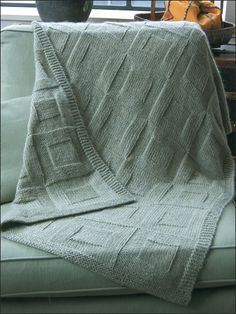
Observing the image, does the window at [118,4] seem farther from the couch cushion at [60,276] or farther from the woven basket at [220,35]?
the couch cushion at [60,276]

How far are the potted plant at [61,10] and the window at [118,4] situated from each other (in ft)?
2.21

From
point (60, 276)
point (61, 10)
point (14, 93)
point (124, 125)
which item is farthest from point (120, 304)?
point (61, 10)

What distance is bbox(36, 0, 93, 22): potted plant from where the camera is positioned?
2.00 m

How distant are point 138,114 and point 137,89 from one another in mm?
84

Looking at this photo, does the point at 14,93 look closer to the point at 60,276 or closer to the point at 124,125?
the point at 124,125

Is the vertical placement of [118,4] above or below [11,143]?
above

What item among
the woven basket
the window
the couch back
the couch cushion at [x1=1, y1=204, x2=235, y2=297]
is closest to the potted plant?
the couch back

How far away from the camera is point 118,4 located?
9.03 feet

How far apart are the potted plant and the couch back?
0.34 m

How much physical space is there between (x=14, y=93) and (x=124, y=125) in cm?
40

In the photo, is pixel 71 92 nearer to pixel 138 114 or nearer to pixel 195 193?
pixel 138 114

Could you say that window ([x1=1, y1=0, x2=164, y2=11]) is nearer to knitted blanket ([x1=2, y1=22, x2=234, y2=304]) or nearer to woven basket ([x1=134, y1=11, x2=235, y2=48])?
woven basket ([x1=134, y1=11, x2=235, y2=48])

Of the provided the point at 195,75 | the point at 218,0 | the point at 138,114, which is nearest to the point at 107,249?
the point at 138,114

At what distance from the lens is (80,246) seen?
1.29 meters
